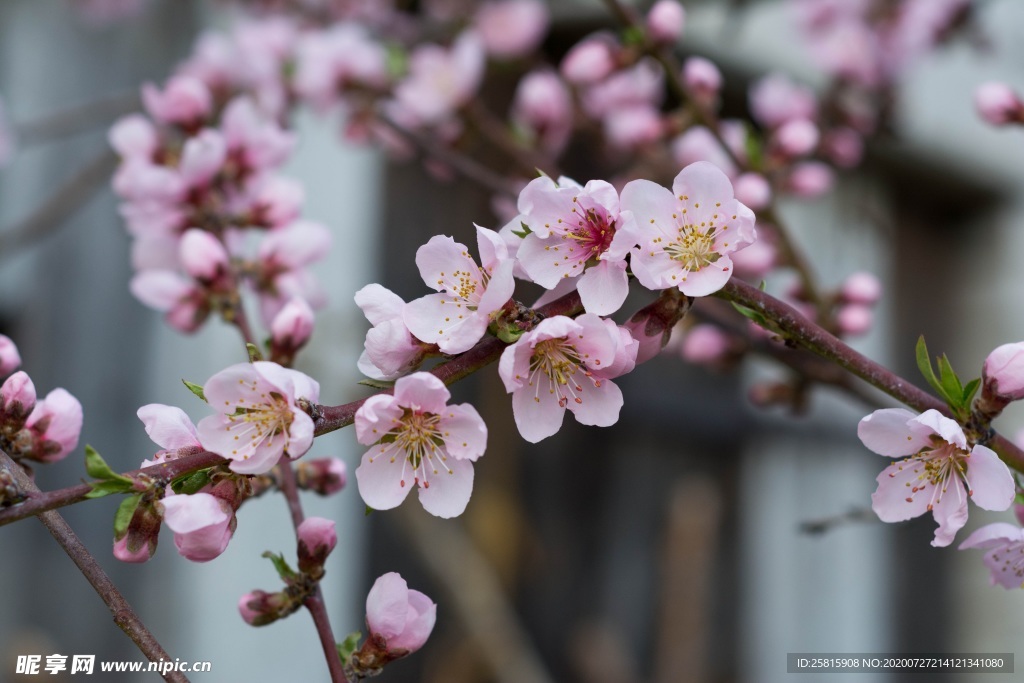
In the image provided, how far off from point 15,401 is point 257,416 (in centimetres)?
25

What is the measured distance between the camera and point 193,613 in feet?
7.88

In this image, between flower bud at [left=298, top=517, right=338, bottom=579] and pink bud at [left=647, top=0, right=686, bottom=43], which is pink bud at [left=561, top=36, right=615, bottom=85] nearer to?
pink bud at [left=647, top=0, right=686, bottom=43]

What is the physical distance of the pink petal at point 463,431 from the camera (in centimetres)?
67

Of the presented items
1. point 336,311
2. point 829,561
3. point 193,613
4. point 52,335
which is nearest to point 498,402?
point 336,311

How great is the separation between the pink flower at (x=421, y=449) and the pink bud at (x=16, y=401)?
0.30 metres

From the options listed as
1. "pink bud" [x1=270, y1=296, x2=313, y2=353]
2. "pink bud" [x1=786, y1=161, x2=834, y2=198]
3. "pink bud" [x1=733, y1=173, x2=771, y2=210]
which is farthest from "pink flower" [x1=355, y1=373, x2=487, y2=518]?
"pink bud" [x1=786, y1=161, x2=834, y2=198]

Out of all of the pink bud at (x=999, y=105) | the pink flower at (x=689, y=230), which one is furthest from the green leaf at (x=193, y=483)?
the pink bud at (x=999, y=105)

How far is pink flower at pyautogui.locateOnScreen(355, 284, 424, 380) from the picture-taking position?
68cm

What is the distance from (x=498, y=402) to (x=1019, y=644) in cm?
220

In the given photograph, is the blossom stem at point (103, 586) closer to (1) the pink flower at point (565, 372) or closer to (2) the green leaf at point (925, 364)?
(1) the pink flower at point (565, 372)

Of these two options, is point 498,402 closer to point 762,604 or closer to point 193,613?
point 193,613

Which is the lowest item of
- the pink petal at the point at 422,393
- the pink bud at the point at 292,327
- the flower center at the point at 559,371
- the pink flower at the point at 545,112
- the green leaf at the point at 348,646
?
the green leaf at the point at 348,646

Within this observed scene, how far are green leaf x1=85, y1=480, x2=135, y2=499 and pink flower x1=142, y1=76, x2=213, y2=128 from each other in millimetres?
906

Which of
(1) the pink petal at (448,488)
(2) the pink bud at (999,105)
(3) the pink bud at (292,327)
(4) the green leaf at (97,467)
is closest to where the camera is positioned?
(4) the green leaf at (97,467)
